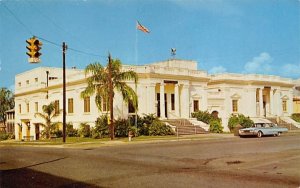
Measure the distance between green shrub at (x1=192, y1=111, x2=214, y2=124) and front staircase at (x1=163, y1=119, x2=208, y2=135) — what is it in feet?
6.49

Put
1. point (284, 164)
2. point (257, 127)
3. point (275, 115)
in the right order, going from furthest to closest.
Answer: point (275, 115), point (257, 127), point (284, 164)

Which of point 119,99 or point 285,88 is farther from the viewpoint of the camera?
point 285,88

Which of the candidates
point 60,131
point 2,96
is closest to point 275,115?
point 60,131

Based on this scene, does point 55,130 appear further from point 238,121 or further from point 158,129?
point 238,121

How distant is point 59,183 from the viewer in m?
10.8

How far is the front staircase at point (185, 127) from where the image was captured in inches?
1487

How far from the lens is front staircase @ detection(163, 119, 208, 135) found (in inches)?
1487

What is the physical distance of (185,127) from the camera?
39.2 meters

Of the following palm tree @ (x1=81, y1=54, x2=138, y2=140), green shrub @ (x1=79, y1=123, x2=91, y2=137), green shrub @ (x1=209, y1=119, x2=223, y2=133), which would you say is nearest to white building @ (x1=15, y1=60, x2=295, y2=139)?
green shrub @ (x1=79, y1=123, x2=91, y2=137)

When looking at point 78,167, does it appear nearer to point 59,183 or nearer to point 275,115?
point 59,183

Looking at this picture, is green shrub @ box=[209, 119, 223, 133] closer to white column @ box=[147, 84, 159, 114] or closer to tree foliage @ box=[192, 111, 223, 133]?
tree foliage @ box=[192, 111, 223, 133]

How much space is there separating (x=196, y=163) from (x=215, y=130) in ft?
88.4

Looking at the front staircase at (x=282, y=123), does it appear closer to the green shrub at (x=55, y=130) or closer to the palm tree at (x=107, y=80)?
the palm tree at (x=107, y=80)

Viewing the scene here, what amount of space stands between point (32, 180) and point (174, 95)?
110ft
